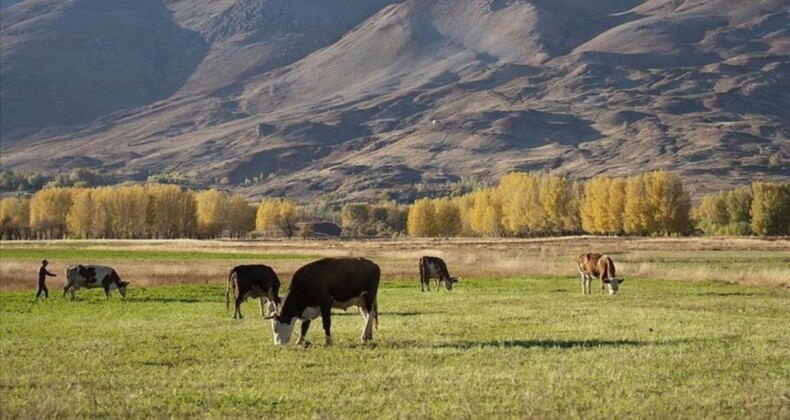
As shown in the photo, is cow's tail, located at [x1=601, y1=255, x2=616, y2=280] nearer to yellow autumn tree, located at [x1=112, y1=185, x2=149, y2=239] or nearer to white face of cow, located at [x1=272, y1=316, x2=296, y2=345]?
white face of cow, located at [x1=272, y1=316, x2=296, y2=345]

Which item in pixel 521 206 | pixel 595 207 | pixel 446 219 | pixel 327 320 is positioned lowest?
pixel 327 320

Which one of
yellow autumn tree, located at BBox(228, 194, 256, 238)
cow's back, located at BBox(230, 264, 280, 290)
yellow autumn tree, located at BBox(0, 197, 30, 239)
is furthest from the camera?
yellow autumn tree, located at BBox(228, 194, 256, 238)

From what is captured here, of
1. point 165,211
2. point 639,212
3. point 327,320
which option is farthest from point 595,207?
point 327,320

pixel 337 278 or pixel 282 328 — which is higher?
Result: pixel 337 278

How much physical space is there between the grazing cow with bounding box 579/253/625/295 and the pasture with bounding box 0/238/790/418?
2223 mm

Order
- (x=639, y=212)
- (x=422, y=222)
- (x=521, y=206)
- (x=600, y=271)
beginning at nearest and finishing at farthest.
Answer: (x=600, y=271) → (x=639, y=212) → (x=521, y=206) → (x=422, y=222)

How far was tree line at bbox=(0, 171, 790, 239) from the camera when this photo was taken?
5664 inches

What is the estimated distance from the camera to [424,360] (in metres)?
19.1

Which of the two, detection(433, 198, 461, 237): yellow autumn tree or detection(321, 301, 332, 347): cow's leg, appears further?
detection(433, 198, 461, 237): yellow autumn tree

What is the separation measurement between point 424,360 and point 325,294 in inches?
142

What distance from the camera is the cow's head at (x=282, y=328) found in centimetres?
2147

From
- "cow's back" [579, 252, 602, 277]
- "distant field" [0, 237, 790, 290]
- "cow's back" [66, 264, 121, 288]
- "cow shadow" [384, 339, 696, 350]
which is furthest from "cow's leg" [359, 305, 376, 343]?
"distant field" [0, 237, 790, 290]

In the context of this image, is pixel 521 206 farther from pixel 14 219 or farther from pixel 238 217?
pixel 14 219

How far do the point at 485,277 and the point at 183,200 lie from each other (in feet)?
435
